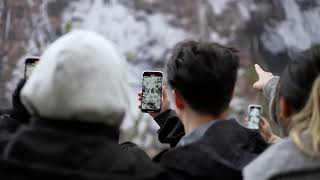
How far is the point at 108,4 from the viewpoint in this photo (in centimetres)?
647

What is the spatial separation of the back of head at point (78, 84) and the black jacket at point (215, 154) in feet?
0.84

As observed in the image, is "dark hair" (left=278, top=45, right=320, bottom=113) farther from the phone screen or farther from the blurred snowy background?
the blurred snowy background

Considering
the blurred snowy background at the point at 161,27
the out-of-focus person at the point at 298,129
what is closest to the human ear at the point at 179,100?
the out-of-focus person at the point at 298,129

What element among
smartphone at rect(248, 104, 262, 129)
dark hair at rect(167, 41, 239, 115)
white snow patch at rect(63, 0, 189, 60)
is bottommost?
white snow patch at rect(63, 0, 189, 60)

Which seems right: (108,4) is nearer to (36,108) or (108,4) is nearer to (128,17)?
(128,17)

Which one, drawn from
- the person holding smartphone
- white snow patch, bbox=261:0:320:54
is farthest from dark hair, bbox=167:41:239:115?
white snow patch, bbox=261:0:320:54

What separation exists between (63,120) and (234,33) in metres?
5.26

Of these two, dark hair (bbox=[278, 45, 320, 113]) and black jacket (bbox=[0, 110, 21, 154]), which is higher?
dark hair (bbox=[278, 45, 320, 113])

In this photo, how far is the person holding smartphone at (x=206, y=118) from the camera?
5.09 ft

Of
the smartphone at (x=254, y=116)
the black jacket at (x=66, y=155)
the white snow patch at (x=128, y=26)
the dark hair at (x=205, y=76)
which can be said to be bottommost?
the white snow patch at (x=128, y=26)

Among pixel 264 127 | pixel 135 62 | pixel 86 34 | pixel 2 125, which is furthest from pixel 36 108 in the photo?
pixel 135 62

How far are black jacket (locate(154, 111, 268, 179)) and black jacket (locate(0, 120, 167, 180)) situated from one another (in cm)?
18

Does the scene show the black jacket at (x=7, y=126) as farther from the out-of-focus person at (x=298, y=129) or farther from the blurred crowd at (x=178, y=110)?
the out-of-focus person at (x=298, y=129)

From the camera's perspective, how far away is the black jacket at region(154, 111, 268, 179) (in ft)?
5.07
